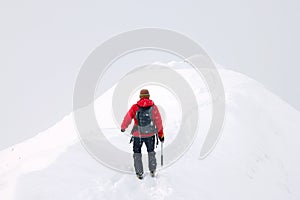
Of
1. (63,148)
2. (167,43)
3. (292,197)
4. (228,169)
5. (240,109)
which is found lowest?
(292,197)

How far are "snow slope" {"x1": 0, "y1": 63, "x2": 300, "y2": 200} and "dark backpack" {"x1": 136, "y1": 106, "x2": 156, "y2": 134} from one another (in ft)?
5.12

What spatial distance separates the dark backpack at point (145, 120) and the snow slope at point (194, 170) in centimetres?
156

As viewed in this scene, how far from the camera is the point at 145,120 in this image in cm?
959

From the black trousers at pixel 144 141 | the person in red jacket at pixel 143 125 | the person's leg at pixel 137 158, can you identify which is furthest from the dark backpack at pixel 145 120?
the person's leg at pixel 137 158

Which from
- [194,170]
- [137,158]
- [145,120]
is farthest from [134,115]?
[194,170]

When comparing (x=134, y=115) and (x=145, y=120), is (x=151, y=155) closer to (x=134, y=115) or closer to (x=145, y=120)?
(x=145, y=120)

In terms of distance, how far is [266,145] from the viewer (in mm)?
14055

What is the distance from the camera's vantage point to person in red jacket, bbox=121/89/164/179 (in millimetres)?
9492

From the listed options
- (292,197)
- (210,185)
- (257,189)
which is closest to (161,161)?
(210,185)

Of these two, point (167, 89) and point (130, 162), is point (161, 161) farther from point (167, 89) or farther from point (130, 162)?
point (167, 89)

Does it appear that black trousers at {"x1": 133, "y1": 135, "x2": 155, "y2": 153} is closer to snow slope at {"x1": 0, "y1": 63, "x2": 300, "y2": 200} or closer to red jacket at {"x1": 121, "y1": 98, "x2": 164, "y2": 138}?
red jacket at {"x1": 121, "y1": 98, "x2": 164, "y2": 138}

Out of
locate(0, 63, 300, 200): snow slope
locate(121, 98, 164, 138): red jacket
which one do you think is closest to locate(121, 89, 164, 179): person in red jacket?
locate(121, 98, 164, 138): red jacket

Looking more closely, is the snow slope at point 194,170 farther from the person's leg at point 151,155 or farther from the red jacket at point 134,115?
the red jacket at point 134,115

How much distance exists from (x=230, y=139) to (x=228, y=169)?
7.84 feet
